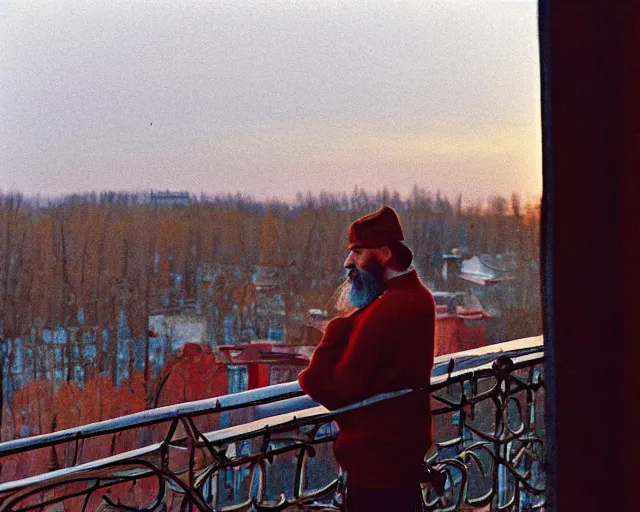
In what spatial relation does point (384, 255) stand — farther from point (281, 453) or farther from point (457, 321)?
point (281, 453)

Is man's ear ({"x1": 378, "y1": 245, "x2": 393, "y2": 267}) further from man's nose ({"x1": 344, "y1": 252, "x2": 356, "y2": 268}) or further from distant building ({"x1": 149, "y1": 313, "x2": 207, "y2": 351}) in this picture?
distant building ({"x1": 149, "y1": 313, "x2": 207, "y2": 351})

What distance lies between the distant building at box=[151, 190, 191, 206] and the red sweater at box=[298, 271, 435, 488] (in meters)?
0.50

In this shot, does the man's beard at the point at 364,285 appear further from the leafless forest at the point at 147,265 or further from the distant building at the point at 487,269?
A: the distant building at the point at 487,269

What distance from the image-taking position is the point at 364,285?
237 centimetres

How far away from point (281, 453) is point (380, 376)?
339mm

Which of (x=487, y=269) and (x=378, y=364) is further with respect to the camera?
(x=487, y=269)

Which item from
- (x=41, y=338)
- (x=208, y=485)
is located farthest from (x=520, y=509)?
(x=41, y=338)

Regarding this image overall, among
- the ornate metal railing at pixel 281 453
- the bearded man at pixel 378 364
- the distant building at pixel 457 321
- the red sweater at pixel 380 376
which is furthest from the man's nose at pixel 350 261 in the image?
the ornate metal railing at pixel 281 453

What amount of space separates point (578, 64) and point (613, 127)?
191 mm

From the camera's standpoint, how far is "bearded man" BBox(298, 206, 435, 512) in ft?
7.66

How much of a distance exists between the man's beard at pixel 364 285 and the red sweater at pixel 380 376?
2 cm

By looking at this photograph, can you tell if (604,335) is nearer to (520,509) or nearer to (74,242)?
(520,509)

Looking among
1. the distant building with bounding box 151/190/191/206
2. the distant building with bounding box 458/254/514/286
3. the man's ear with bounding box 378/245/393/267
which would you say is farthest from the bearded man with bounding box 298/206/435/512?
the distant building with bounding box 151/190/191/206

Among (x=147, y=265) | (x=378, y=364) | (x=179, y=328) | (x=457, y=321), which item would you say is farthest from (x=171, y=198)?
(x=457, y=321)
